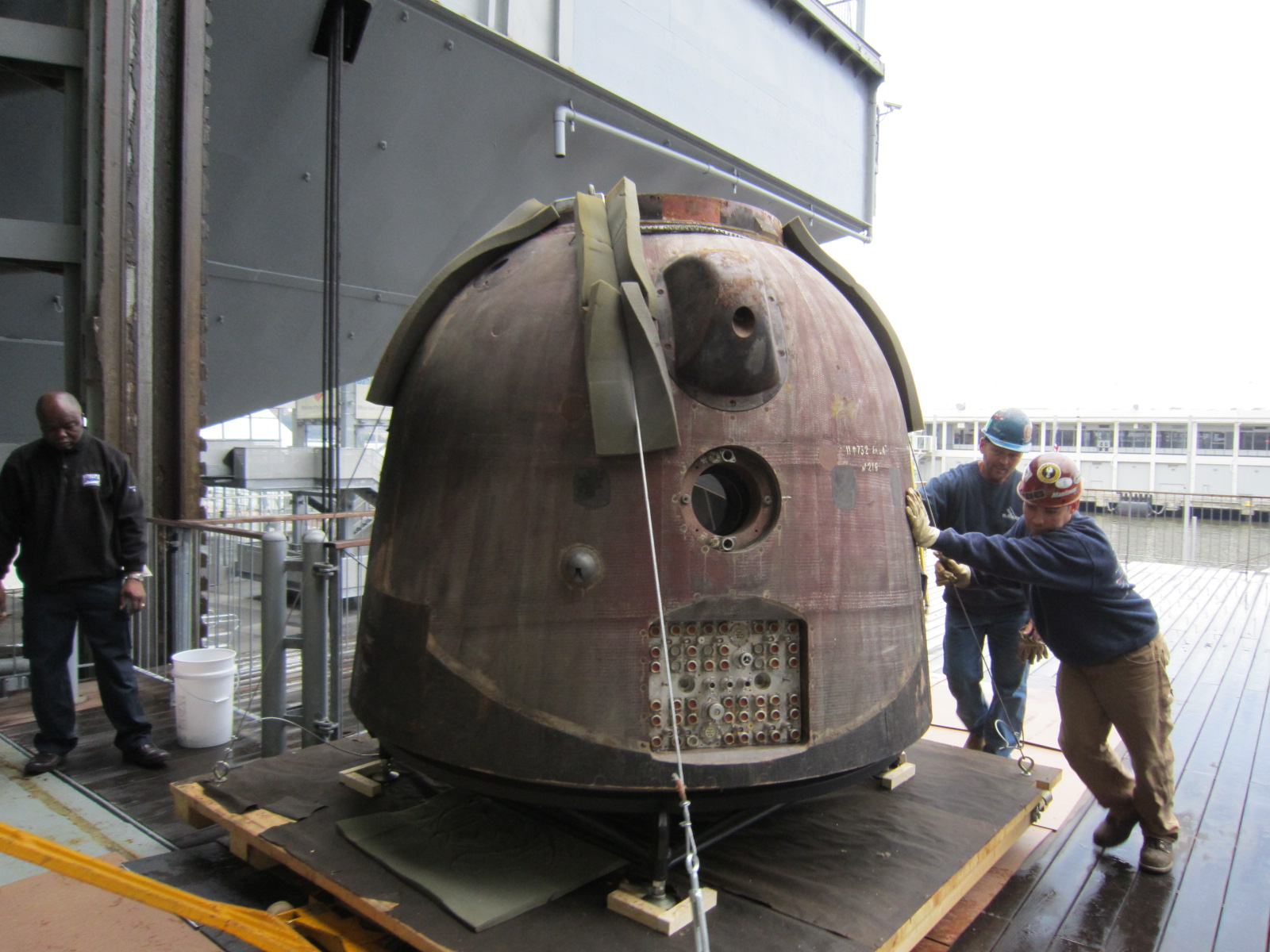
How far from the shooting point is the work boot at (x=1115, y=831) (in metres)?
3.54

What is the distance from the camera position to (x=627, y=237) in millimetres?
2754

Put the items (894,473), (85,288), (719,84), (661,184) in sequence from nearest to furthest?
(894,473) < (85,288) < (719,84) < (661,184)

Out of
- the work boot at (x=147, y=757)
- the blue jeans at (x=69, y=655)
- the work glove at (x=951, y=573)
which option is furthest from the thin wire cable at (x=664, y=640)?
the blue jeans at (x=69, y=655)

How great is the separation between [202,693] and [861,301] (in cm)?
391

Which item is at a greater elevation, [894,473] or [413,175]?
[413,175]

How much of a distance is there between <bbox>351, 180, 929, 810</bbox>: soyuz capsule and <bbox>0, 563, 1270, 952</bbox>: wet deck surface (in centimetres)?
90

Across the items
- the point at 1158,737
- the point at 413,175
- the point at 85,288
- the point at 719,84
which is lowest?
the point at 1158,737

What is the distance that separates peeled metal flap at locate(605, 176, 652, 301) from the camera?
2678 millimetres

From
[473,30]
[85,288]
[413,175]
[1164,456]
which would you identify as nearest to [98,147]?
[85,288]

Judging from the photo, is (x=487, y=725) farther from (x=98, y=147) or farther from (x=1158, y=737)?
(x=98, y=147)

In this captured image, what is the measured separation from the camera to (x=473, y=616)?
8.50ft

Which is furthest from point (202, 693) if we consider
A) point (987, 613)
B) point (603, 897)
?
point (987, 613)

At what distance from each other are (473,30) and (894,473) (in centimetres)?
607

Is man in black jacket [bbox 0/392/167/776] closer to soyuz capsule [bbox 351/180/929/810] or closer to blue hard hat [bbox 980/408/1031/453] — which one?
soyuz capsule [bbox 351/180/929/810]
